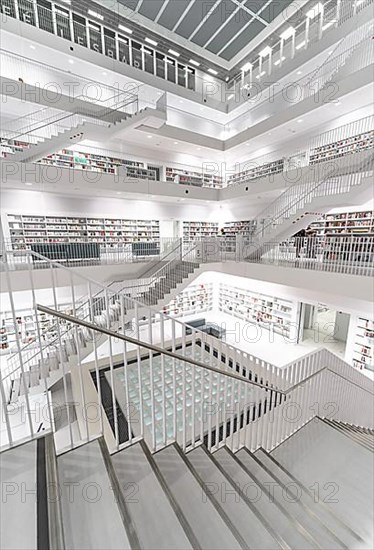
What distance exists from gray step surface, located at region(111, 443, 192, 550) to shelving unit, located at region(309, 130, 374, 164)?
886cm

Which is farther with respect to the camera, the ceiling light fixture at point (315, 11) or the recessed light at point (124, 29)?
the recessed light at point (124, 29)

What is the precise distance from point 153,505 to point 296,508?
1.58 m

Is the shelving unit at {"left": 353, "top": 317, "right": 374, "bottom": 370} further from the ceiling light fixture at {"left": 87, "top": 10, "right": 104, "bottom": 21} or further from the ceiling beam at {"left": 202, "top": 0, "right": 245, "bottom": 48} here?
the ceiling light fixture at {"left": 87, "top": 10, "right": 104, "bottom": 21}

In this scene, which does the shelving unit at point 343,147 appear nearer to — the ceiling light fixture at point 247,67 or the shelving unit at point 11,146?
the ceiling light fixture at point 247,67

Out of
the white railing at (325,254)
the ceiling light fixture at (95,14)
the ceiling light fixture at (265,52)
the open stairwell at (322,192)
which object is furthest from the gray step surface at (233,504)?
the ceiling light fixture at (265,52)

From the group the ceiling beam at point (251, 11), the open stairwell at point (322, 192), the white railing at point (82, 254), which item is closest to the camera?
the open stairwell at point (322, 192)

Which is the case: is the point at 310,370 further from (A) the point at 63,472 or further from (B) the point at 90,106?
(B) the point at 90,106

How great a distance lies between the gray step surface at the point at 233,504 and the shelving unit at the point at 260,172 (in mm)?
10088

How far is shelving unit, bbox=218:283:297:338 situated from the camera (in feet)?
30.1

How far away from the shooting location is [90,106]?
8266 mm

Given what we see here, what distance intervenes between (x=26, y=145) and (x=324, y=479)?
1125 cm

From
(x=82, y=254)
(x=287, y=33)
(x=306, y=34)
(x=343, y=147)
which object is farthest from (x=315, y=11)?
(x=82, y=254)

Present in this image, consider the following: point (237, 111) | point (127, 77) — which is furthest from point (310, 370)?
point (237, 111)

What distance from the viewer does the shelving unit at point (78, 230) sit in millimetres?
A: 8102
